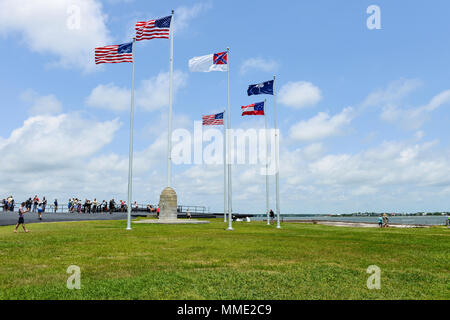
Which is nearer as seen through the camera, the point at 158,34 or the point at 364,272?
the point at 364,272

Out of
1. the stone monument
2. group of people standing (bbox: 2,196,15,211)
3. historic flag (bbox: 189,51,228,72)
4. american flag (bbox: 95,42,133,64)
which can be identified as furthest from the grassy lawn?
group of people standing (bbox: 2,196,15,211)

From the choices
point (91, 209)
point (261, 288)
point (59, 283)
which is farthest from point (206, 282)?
point (91, 209)

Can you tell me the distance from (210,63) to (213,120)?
860cm

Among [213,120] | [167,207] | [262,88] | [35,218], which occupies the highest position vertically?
[262,88]

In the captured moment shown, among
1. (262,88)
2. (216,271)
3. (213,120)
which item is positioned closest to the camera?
(216,271)

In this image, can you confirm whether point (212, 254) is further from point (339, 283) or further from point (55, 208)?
point (55, 208)

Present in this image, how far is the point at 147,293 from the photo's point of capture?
7168 mm

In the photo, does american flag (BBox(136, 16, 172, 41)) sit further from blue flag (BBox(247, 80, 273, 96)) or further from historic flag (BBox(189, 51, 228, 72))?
blue flag (BBox(247, 80, 273, 96))

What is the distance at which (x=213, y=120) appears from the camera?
34.3 meters

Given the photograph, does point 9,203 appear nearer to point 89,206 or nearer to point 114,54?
point 89,206

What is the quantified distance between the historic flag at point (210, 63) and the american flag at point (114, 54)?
436 centimetres

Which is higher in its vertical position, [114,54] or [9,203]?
[114,54]

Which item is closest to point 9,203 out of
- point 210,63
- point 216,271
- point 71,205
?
point 71,205
